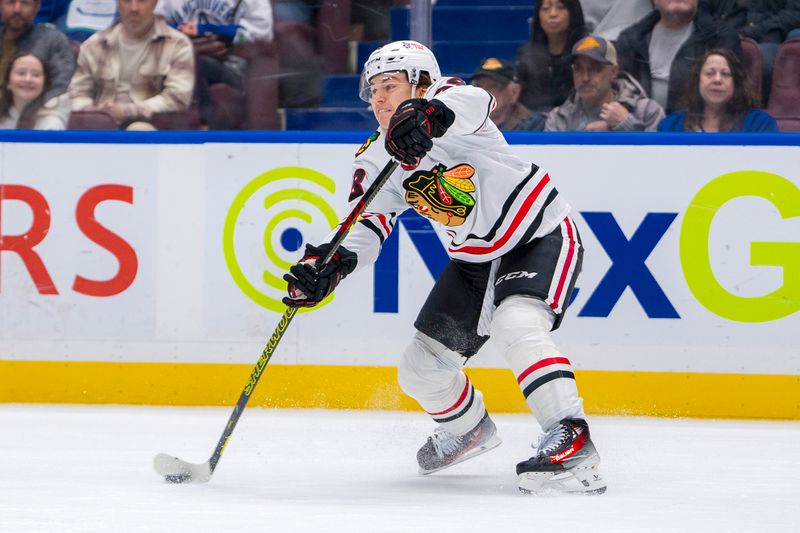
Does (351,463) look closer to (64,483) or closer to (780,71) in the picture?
(64,483)

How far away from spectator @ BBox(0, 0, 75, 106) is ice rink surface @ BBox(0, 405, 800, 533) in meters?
1.29

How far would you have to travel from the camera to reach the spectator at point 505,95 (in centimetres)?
434

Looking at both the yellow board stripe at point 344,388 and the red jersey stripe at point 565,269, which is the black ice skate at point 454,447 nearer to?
the red jersey stripe at point 565,269

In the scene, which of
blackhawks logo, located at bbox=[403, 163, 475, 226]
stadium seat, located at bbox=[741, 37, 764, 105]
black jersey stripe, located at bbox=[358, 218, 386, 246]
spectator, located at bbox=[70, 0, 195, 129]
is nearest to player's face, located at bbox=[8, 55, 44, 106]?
spectator, located at bbox=[70, 0, 195, 129]

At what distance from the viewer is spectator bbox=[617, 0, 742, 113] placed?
14.0 feet

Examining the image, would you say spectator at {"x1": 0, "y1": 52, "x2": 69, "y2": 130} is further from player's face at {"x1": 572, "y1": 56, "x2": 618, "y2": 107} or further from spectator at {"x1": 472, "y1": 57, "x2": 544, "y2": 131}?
player's face at {"x1": 572, "y1": 56, "x2": 618, "y2": 107}

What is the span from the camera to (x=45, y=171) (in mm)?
4418

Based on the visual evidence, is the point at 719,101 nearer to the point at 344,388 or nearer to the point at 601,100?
the point at 601,100

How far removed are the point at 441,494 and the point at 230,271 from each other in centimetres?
176

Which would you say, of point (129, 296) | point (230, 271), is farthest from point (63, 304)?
point (230, 271)

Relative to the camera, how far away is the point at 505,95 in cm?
438

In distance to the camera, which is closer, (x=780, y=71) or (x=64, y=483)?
(x=64, y=483)

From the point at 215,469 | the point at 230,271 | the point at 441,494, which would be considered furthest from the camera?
the point at 230,271

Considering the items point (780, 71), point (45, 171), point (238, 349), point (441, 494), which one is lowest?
point (441, 494)
